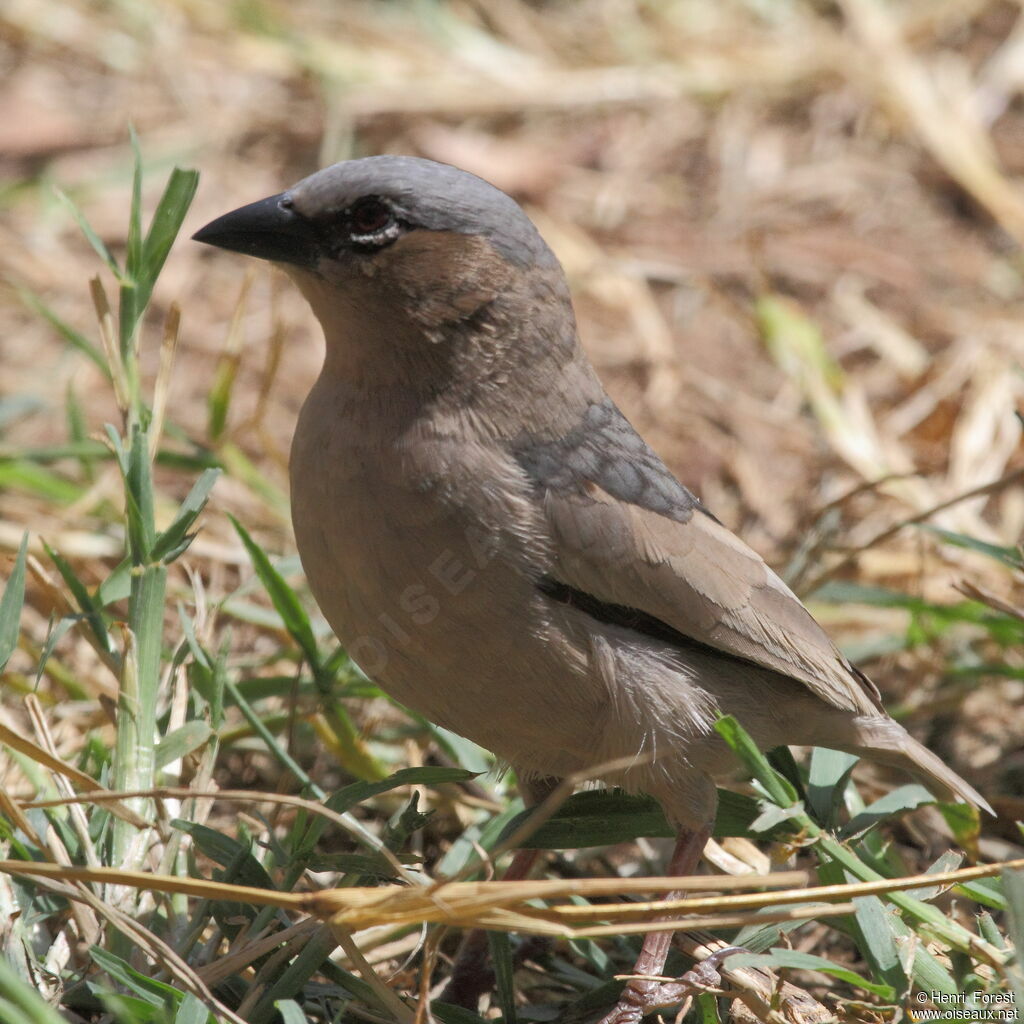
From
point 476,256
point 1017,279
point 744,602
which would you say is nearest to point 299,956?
point 744,602

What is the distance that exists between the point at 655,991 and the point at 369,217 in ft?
5.88

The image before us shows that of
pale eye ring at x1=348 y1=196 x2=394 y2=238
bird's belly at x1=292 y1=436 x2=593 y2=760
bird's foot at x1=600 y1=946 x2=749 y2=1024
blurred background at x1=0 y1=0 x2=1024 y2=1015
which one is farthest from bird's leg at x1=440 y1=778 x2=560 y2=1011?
pale eye ring at x1=348 y1=196 x2=394 y2=238

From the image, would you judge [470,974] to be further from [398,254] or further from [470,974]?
[398,254]

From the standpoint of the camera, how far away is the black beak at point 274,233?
3.01m

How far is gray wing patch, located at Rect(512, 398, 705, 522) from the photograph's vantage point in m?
2.96

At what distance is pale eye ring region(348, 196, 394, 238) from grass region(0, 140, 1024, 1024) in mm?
452

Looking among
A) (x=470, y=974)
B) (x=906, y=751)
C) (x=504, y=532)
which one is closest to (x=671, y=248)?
(x=906, y=751)

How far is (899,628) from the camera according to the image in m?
4.48

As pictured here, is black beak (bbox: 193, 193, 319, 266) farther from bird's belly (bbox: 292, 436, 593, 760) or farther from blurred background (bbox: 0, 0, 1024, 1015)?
blurred background (bbox: 0, 0, 1024, 1015)

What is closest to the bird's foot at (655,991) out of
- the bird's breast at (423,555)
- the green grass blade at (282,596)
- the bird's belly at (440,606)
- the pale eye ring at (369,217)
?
the bird's belly at (440,606)

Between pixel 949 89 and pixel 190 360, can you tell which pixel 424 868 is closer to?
pixel 190 360

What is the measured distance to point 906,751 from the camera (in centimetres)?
317

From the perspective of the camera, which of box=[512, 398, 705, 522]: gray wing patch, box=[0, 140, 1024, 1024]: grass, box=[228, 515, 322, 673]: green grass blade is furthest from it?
box=[228, 515, 322, 673]: green grass blade

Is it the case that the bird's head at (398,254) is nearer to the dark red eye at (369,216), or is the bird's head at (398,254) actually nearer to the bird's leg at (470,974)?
the dark red eye at (369,216)
